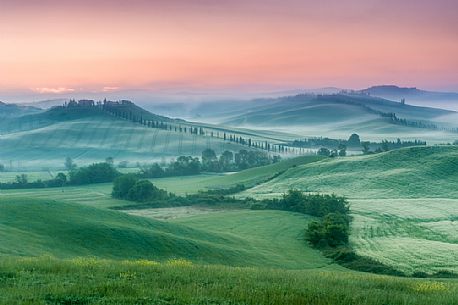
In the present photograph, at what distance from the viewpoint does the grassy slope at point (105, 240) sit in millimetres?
52312

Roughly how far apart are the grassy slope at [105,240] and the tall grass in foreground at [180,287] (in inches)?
744

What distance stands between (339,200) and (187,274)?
102272 mm

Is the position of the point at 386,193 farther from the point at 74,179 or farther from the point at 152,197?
the point at 74,179

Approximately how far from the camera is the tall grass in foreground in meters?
18.9

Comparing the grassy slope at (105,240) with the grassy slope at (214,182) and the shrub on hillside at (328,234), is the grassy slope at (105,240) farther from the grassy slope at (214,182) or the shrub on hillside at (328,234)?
the grassy slope at (214,182)

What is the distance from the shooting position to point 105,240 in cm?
5847

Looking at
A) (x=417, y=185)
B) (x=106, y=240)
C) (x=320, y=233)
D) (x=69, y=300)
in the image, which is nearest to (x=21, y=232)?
(x=106, y=240)

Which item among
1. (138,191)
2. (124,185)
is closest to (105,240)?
(138,191)

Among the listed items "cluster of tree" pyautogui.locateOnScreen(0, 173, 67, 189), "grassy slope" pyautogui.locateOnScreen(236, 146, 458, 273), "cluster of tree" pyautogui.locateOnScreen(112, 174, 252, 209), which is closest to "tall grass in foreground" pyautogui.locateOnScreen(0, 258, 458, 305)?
"grassy slope" pyautogui.locateOnScreen(236, 146, 458, 273)

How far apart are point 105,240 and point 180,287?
39434 millimetres

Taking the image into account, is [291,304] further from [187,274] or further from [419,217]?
[419,217]

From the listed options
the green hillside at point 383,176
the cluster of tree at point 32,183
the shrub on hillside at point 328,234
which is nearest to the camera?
the shrub on hillside at point 328,234

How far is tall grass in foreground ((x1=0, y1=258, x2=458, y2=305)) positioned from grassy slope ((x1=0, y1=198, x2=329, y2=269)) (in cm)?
1890

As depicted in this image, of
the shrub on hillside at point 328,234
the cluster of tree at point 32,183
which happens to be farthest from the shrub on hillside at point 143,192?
the shrub on hillside at point 328,234
